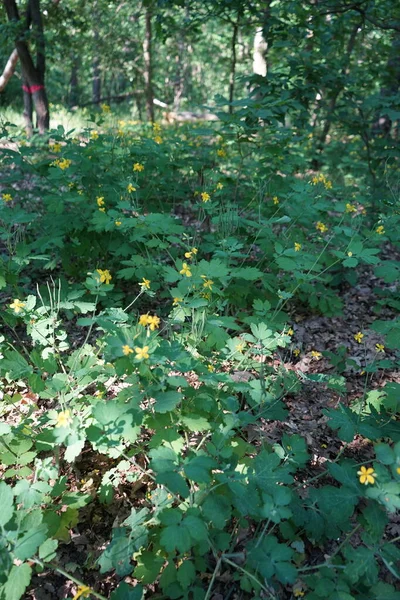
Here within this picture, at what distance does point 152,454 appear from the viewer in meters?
1.55

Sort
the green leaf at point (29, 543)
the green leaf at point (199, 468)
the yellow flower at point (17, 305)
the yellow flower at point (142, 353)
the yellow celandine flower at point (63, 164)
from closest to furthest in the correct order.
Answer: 1. the green leaf at point (29, 543)
2. the green leaf at point (199, 468)
3. the yellow flower at point (142, 353)
4. the yellow flower at point (17, 305)
5. the yellow celandine flower at point (63, 164)

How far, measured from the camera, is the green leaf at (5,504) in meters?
1.36

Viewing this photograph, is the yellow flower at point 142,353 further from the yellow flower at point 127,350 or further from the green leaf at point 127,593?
the green leaf at point 127,593

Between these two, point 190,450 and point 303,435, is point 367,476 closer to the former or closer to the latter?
point 190,450

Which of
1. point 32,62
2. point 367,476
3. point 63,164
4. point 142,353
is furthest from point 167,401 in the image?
point 32,62

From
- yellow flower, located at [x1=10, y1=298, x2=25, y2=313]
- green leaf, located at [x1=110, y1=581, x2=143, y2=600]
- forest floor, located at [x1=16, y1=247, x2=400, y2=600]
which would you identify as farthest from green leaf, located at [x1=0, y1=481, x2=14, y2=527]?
yellow flower, located at [x1=10, y1=298, x2=25, y2=313]

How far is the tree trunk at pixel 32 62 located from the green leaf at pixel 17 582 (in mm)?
6855

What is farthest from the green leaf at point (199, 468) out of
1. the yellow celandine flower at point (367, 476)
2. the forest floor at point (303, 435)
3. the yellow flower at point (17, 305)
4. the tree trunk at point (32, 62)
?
the tree trunk at point (32, 62)

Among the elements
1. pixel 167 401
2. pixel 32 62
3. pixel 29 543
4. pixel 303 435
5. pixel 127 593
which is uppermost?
pixel 32 62

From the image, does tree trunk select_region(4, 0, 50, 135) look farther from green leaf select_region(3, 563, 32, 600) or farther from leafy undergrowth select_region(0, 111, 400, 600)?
green leaf select_region(3, 563, 32, 600)

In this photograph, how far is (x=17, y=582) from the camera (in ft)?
4.30

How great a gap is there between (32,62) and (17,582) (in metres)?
8.10

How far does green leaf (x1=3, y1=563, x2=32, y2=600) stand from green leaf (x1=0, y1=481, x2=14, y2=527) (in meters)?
0.15

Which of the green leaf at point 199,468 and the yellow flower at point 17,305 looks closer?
the green leaf at point 199,468
